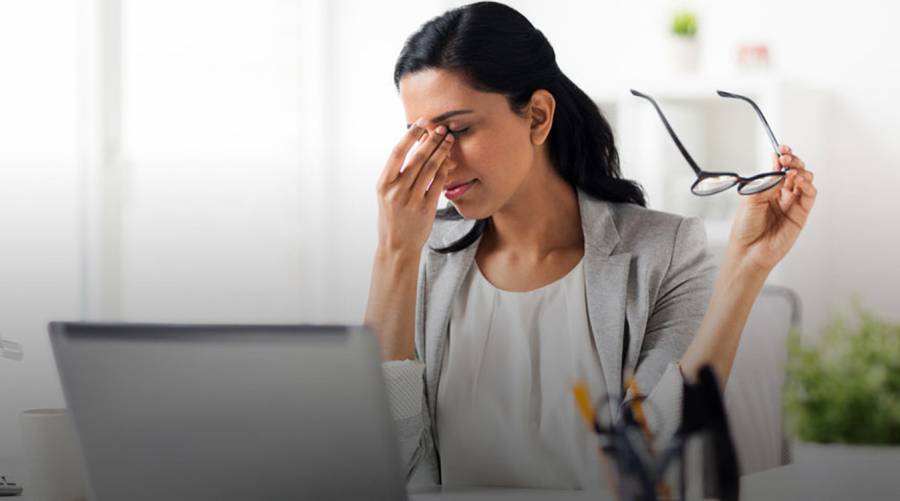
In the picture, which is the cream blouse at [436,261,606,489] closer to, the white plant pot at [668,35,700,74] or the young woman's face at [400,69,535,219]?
the young woman's face at [400,69,535,219]

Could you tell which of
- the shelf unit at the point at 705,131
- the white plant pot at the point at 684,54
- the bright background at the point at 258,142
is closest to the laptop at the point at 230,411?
the bright background at the point at 258,142

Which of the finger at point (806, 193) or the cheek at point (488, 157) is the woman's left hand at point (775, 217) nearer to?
the finger at point (806, 193)

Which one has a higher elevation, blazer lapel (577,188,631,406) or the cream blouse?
blazer lapel (577,188,631,406)

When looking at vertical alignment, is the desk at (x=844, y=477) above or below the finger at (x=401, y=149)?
below

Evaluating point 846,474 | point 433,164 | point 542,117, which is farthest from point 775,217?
point 846,474

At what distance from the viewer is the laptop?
829 mm

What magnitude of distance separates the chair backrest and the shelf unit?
156 cm

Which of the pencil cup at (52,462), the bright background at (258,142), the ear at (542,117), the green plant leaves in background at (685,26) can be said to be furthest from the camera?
the green plant leaves in background at (685,26)

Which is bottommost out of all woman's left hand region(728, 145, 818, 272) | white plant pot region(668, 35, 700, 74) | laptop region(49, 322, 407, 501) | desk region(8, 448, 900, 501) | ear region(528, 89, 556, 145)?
desk region(8, 448, 900, 501)

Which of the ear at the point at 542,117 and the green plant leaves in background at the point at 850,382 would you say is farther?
the ear at the point at 542,117

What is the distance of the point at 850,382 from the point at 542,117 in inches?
38.4

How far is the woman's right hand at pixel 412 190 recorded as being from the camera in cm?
167

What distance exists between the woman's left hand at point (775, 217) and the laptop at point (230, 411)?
90 cm

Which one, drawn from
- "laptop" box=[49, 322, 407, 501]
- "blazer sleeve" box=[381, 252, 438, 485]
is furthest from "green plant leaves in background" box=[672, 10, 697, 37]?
"laptop" box=[49, 322, 407, 501]
